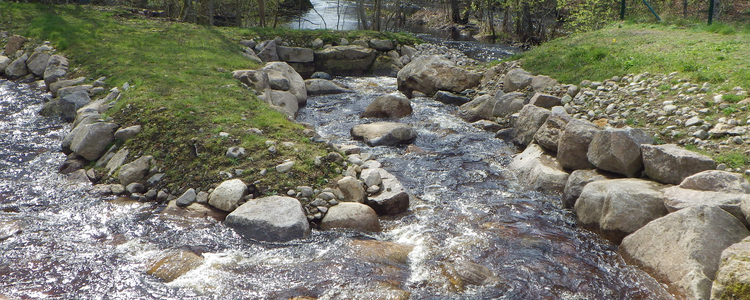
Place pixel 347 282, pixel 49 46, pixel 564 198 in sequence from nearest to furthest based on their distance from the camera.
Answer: pixel 347 282, pixel 564 198, pixel 49 46

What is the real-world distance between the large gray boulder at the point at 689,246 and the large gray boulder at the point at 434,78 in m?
9.16

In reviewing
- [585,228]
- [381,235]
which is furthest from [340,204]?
[585,228]

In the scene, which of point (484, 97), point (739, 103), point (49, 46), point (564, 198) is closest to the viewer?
point (564, 198)

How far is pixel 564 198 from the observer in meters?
7.55

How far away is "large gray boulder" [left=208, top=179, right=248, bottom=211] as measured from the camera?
6.77 meters

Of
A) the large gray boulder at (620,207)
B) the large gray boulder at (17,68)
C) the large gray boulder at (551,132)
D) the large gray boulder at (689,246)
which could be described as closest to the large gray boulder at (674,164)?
the large gray boulder at (620,207)

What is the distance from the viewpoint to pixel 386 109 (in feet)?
40.1

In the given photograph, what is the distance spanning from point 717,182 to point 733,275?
210 cm

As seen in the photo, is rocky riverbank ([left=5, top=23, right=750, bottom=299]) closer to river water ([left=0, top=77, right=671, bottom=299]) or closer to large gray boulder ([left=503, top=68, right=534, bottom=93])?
river water ([left=0, top=77, right=671, bottom=299])

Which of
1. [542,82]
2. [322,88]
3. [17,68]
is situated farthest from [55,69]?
[542,82]

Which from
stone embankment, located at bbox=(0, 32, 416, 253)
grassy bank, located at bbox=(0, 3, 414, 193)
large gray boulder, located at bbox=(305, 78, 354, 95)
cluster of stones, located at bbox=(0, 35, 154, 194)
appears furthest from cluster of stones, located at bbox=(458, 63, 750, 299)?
cluster of stones, located at bbox=(0, 35, 154, 194)

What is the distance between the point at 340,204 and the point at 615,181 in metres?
3.64

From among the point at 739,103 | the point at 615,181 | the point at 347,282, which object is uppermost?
the point at 739,103

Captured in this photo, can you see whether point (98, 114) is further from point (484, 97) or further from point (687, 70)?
point (687, 70)
